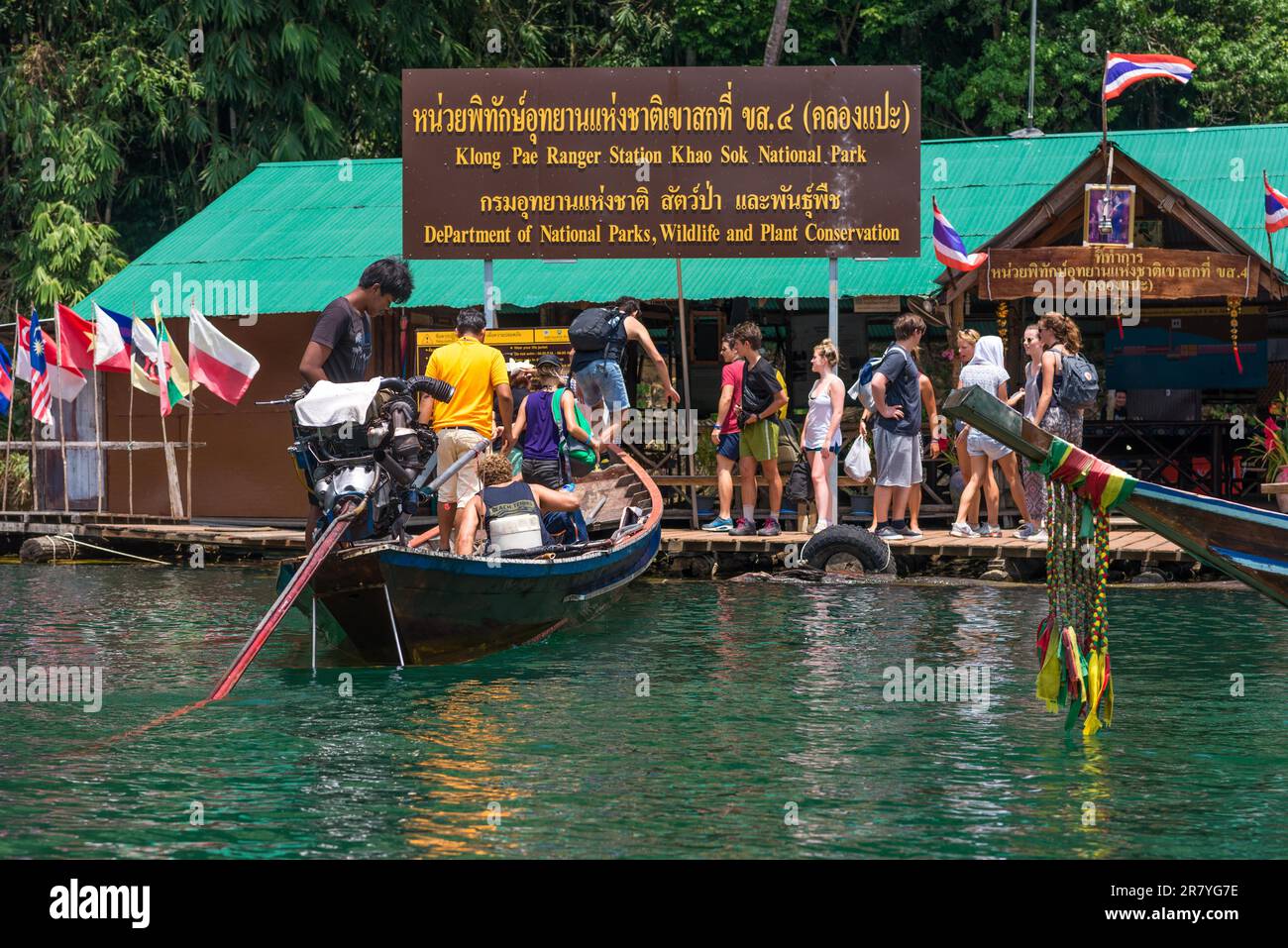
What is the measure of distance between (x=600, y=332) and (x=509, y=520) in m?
4.58

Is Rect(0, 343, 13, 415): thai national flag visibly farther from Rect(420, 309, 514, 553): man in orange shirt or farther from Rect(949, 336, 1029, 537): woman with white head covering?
Rect(949, 336, 1029, 537): woman with white head covering

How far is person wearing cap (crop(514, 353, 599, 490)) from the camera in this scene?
1513cm

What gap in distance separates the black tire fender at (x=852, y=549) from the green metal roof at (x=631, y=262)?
15.0 ft

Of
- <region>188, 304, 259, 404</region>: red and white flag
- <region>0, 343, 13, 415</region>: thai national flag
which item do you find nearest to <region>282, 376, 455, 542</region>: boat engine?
<region>188, 304, 259, 404</region>: red and white flag

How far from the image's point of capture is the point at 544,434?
1512cm

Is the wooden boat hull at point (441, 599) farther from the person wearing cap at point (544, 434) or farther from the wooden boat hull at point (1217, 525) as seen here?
the wooden boat hull at point (1217, 525)

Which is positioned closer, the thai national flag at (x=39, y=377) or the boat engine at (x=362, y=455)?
the boat engine at (x=362, y=455)

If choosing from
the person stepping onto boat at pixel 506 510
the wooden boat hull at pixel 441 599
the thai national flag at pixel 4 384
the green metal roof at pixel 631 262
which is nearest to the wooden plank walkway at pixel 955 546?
the green metal roof at pixel 631 262

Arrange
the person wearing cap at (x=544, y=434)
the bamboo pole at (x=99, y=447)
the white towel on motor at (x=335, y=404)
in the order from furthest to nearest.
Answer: the bamboo pole at (x=99, y=447)
the person wearing cap at (x=544, y=434)
the white towel on motor at (x=335, y=404)

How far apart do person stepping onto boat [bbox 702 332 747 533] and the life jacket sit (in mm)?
4962

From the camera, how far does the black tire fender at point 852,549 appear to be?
17141mm

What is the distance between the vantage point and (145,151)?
3403 centimetres

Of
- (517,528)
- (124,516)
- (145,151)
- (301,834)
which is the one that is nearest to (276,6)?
(145,151)

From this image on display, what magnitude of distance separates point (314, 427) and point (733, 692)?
3098 mm
